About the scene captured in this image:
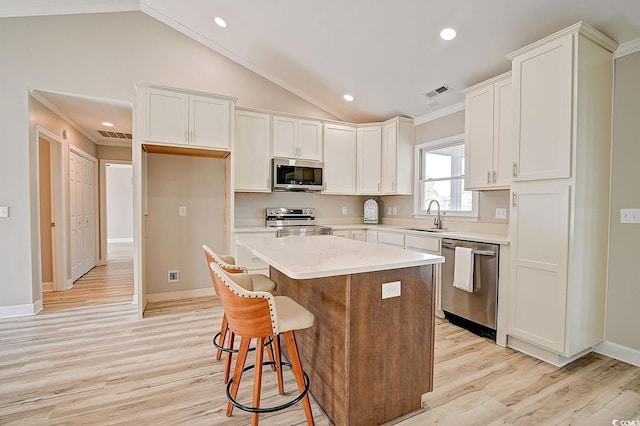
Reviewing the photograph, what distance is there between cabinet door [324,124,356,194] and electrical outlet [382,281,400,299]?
2.91 metres

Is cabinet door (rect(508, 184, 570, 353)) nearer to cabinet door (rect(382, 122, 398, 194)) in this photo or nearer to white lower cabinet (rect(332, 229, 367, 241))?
cabinet door (rect(382, 122, 398, 194))

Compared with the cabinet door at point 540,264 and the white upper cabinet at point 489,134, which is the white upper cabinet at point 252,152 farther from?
the cabinet door at point 540,264

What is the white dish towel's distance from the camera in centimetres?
292

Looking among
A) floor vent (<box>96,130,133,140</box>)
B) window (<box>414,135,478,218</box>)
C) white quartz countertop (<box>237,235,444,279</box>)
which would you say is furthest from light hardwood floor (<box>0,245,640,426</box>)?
floor vent (<box>96,130,133,140</box>)

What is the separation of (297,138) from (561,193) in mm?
3050

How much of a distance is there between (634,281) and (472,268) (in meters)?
1.16

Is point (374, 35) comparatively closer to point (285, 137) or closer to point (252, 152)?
point (285, 137)

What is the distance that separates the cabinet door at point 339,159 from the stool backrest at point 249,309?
3.13 meters

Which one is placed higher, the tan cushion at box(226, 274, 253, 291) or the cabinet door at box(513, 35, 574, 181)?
the cabinet door at box(513, 35, 574, 181)

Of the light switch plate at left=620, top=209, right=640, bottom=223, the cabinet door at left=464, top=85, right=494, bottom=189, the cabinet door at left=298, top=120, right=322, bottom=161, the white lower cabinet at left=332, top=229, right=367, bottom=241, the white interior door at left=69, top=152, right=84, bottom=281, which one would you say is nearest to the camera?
the light switch plate at left=620, top=209, right=640, bottom=223

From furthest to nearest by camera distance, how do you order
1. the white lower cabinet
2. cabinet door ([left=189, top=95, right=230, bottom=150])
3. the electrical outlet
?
the white lower cabinet
cabinet door ([left=189, top=95, right=230, bottom=150])
the electrical outlet

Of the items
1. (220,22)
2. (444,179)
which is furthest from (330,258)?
(220,22)

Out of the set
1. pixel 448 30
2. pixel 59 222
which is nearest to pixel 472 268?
pixel 448 30

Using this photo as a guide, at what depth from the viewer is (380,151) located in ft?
15.1
